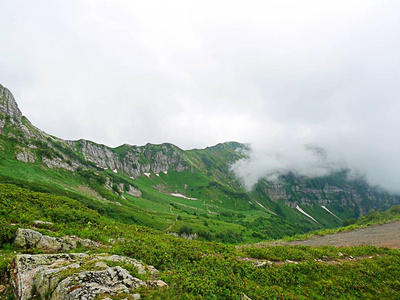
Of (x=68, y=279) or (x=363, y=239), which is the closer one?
→ (x=68, y=279)

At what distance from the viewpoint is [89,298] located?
7395mm

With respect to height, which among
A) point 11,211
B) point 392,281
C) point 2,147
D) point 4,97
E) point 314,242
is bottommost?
point 314,242

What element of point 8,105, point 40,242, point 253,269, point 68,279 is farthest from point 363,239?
point 8,105

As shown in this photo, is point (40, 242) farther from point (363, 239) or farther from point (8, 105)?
point (8, 105)

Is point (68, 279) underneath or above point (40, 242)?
above

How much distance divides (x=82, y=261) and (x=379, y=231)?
4340cm

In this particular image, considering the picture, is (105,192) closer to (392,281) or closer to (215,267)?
(215,267)

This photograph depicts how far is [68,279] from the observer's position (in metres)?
8.06

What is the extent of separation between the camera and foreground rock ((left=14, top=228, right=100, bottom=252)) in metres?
12.6

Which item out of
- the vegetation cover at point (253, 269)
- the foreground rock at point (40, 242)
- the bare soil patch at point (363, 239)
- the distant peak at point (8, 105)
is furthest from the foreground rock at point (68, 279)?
the distant peak at point (8, 105)

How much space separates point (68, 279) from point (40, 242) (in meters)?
7.88

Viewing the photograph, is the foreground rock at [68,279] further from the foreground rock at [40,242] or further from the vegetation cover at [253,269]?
the foreground rock at [40,242]

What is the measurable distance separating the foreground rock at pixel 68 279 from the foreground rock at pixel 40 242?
3.67 metres

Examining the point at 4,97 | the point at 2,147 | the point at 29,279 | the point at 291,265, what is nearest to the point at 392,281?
the point at 291,265
